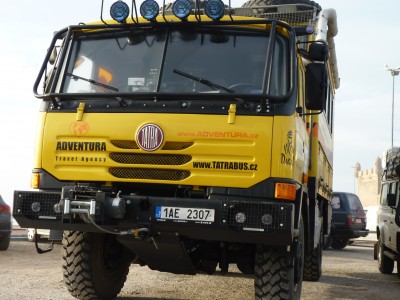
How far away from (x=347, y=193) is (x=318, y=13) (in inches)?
550

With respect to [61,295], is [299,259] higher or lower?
higher

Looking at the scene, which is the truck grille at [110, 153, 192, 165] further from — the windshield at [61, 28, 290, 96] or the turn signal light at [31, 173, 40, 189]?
the turn signal light at [31, 173, 40, 189]

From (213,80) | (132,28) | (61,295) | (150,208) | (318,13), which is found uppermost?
(318,13)

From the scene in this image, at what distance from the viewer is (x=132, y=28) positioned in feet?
22.7

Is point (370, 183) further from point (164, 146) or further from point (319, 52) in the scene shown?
point (164, 146)

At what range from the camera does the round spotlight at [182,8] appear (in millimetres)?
6680

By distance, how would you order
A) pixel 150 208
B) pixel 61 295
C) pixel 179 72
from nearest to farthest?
pixel 150 208 → pixel 179 72 → pixel 61 295

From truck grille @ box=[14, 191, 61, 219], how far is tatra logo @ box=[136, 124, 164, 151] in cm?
91

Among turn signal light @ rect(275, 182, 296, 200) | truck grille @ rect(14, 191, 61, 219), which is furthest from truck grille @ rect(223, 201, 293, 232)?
truck grille @ rect(14, 191, 61, 219)

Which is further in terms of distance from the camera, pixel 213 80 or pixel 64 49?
pixel 64 49

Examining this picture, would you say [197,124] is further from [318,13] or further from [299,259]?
[318,13]

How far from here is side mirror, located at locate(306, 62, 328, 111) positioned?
650 centimetres

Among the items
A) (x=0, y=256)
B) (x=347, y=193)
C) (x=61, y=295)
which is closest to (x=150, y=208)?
(x=61, y=295)

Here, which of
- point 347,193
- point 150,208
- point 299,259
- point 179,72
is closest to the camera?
point 150,208
